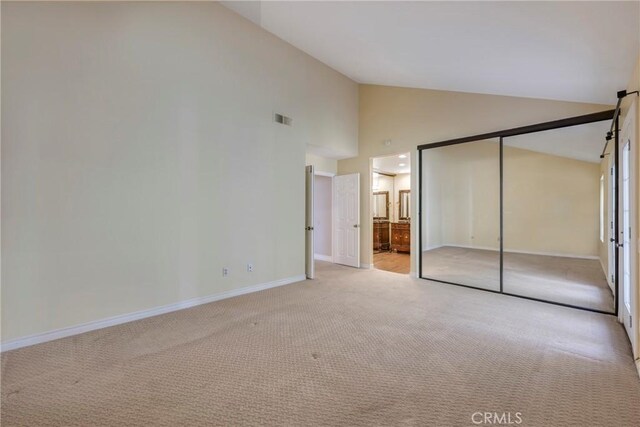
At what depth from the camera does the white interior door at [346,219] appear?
6.40m

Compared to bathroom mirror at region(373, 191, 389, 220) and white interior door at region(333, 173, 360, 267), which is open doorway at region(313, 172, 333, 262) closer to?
white interior door at region(333, 173, 360, 267)

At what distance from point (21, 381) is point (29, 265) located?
1.12 m

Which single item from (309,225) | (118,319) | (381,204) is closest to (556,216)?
(309,225)

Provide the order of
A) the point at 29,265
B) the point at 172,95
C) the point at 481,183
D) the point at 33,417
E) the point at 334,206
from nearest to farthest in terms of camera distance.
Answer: the point at 33,417
the point at 29,265
the point at 172,95
the point at 481,183
the point at 334,206

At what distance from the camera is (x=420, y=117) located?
543 cm

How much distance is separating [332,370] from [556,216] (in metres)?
4.97

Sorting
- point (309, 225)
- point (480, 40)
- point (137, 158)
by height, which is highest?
point (480, 40)

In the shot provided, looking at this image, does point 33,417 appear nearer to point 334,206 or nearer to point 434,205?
point 334,206

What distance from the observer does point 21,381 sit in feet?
7.18

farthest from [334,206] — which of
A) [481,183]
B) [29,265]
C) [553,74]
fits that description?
[29,265]

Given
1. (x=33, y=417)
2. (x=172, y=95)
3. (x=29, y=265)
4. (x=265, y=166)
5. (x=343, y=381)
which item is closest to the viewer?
(x=33, y=417)

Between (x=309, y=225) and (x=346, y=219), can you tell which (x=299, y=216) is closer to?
(x=309, y=225)

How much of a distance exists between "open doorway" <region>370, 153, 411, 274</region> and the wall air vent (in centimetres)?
356

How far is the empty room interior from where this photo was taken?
2.08 meters
